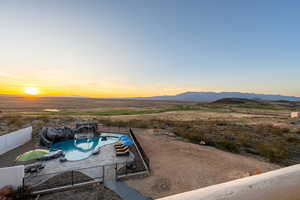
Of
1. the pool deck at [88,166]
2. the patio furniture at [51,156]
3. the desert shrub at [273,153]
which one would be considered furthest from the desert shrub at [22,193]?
the desert shrub at [273,153]

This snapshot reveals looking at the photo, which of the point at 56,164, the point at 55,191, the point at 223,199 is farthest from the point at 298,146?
the point at 56,164

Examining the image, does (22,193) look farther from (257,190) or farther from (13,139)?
(257,190)

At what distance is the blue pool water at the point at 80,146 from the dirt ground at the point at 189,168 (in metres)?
5.49

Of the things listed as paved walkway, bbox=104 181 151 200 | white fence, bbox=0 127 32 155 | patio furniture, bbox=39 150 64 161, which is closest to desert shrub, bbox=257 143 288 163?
paved walkway, bbox=104 181 151 200

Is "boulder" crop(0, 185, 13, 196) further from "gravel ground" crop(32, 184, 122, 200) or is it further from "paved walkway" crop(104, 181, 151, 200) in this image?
"paved walkway" crop(104, 181, 151, 200)

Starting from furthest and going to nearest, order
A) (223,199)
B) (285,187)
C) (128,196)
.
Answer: (128,196) < (285,187) < (223,199)

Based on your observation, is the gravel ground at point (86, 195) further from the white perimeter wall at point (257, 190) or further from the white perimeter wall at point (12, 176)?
the white perimeter wall at point (257, 190)

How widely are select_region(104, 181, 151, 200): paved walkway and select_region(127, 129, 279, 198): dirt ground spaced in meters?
0.31

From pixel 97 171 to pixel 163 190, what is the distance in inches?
179

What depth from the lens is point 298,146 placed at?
47.7 feet

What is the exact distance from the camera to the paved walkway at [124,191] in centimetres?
690

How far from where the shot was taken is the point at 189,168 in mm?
9766

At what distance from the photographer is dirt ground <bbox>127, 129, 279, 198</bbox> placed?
7844mm

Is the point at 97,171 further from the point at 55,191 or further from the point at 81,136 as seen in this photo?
the point at 81,136
